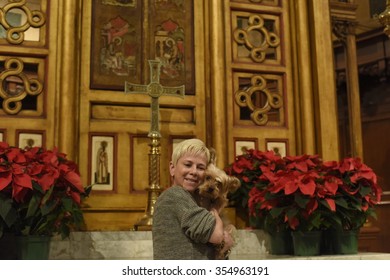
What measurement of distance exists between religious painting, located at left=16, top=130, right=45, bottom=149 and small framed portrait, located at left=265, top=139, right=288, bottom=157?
1.62 m

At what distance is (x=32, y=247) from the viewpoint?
2391 millimetres

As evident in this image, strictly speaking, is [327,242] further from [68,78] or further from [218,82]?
[68,78]

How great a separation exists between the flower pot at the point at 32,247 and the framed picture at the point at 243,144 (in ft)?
5.64

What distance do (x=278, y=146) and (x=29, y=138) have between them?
1791mm

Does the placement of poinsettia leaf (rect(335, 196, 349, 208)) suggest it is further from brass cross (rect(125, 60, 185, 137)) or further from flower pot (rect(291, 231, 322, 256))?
brass cross (rect(125, 60, 185, 137))

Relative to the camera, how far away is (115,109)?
361cm

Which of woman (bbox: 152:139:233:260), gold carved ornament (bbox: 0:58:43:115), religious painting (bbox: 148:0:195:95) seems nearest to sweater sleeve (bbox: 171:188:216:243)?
woman (bbox: 152:139:233:260)

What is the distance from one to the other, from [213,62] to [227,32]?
29 centimetres

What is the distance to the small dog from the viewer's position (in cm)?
167

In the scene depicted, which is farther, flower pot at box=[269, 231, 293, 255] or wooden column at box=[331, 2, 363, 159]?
wooden column at box=[331, 2, 363, 159]

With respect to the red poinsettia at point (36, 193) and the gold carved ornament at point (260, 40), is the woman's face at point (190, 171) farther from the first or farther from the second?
the gold carved ornament at point (260, 40)

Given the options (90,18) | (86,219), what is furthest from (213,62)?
(86,219)

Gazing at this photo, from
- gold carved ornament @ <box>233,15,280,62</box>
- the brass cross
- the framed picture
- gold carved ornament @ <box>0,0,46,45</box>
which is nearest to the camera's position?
the brass cross
